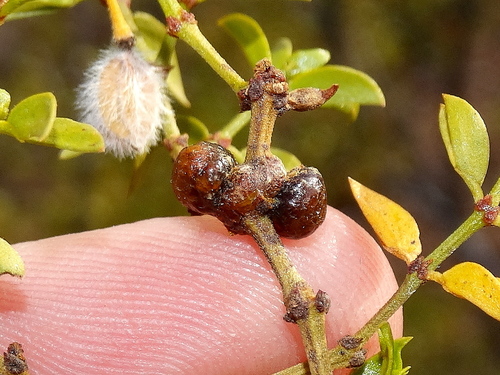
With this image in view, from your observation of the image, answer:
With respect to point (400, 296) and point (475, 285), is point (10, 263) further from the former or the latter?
point (475, 285)

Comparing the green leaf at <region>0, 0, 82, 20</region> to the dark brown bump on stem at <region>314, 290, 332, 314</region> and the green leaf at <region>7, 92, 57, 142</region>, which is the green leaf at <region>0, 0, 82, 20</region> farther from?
the dark brown bump on stem at <region>314, 290, 332, 314</region>

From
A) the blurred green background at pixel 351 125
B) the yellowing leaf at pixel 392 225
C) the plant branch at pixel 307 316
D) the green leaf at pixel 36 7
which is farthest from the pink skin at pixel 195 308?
the blurred green background at pixel 351 125

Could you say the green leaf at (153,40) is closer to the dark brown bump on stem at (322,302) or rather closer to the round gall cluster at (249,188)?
the round gall cluster at (249,188)

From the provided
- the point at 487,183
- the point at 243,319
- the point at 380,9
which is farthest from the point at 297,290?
the point at 487,183

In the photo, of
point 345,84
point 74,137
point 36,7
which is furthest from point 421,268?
point 36,7

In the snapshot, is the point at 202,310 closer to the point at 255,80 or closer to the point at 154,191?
the point at 255,80
